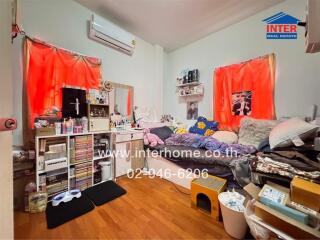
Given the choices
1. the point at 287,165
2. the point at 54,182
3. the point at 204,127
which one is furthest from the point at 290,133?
the point at 54,182

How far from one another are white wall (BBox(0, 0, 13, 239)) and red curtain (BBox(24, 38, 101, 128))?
59.6 inches

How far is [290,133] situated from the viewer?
1.54m

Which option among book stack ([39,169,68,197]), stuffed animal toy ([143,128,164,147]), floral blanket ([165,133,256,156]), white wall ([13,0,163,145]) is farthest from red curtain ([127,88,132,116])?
book stack ([39,169,68,197])

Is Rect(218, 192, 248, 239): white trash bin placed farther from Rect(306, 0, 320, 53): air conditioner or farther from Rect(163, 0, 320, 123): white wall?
Rect(163, 0, 320, 123): white wall

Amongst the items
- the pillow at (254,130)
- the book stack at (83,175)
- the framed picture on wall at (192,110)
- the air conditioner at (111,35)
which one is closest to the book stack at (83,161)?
the book stack at (83,175)

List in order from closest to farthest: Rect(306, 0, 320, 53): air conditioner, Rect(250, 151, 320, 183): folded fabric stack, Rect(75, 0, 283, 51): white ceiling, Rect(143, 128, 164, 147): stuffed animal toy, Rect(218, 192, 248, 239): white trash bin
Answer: Rect(306, 0, 320, 53): air conditioner → Rect(250, 151, 320, 183): folded fabric stack → Rect(218, 192, 248, 239): white trash bin → Rect(75, 0, 283, 51): white ceiling → Rect(143, 128, 164, 147): stuffed animal toy

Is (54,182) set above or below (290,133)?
below

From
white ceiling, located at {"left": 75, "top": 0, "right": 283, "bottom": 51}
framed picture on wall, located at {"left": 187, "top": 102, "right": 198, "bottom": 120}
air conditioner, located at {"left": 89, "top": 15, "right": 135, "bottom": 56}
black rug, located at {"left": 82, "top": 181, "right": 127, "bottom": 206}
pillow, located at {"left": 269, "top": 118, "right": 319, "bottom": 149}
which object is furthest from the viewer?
framed picture on wall, located at {"left": 187, "top": 102, "right": 198, "bottom": 120}

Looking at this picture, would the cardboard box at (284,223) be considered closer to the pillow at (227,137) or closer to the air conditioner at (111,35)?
the pillow at (227,137)

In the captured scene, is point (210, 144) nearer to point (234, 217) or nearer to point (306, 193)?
point (234, 217)

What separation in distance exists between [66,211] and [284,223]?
2.01m

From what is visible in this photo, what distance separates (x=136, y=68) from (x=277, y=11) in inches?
99.0

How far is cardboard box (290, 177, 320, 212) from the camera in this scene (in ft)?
3.20

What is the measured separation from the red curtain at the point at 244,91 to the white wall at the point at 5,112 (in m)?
2.87
